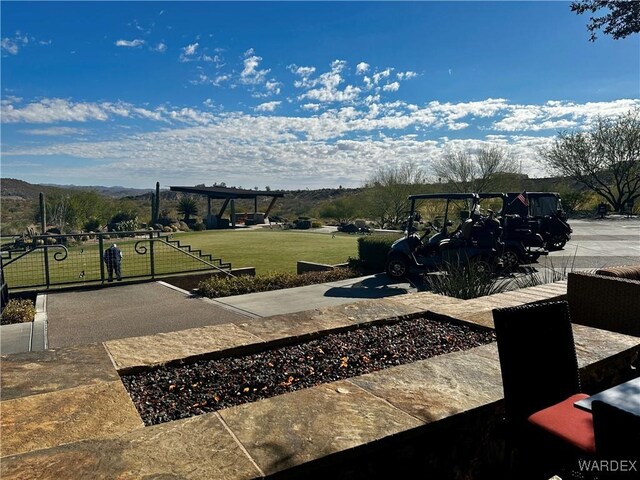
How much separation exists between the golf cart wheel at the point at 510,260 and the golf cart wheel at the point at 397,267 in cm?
204

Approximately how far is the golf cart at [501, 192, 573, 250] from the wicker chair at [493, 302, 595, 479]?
11203 mm

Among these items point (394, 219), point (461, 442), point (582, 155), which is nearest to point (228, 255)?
point (461, 442)

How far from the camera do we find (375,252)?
11836 mm

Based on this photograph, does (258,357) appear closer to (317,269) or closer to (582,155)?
(317,269)

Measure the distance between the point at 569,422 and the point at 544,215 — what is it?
51.8 feet

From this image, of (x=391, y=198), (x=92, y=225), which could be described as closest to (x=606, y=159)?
(x=391, y=198)

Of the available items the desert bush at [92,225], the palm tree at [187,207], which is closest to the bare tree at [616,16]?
the desert bush at [92,225]

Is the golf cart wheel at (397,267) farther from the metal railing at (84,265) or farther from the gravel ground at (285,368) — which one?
the gravel ground at (285,368)

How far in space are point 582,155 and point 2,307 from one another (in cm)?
4215

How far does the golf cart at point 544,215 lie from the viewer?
44.9ft

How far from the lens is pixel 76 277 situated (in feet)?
38.2

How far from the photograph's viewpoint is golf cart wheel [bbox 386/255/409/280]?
10.3 meters

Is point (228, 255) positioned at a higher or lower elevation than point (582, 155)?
lower

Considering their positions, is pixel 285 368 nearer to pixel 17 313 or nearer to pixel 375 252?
pixel 17 313
